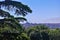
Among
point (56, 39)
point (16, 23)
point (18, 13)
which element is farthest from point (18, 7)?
point (56, 39)

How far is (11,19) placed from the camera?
29.5 ft

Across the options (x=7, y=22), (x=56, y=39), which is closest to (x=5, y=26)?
(x=7, y=22)

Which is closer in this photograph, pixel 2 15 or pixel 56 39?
pixel 2 15

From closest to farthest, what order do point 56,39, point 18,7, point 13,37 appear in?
1. point 18,7
2. point 13,37
3. point 56,39

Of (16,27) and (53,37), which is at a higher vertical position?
(16,27)

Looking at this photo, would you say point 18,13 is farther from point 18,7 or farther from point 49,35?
point 49,35

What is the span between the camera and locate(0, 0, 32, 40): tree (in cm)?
853

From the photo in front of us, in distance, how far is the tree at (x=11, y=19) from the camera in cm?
853

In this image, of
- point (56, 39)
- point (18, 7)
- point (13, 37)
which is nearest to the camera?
point (18, 7)

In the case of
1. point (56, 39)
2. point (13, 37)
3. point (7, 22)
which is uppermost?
point (7, 22)

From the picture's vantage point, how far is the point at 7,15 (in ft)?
29.3

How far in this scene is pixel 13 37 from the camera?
9.08 m

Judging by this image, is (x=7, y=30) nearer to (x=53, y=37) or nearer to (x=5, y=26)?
(x=5, y=26)

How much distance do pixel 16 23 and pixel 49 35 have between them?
33.9 meters
